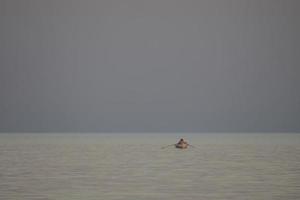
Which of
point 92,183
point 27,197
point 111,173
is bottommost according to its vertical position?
point 27,197

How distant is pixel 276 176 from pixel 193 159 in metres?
2.03

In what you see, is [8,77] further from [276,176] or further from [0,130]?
[276,176]

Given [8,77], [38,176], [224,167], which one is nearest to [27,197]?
[38,176]

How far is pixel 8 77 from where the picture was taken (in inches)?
583

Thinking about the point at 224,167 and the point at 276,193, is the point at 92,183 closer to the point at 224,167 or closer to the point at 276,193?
the point at 276,193

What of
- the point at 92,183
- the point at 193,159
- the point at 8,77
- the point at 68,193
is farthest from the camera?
the point at 8,77

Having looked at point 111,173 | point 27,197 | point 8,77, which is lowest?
point 27,197

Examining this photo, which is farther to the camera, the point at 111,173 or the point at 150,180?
the point at 111,173

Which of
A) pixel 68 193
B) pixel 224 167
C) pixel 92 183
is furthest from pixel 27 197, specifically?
pixel 224 167

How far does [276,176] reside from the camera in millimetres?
4379

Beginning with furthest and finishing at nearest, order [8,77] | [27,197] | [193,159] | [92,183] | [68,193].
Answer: [8,77], [193,159], [92,183], [68,193], [27,197]

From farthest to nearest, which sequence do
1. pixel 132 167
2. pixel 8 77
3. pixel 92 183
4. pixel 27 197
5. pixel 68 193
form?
pixel 8 77
pixel 132 167
pixel 92 183
pixel 68 193
pixel 27 197

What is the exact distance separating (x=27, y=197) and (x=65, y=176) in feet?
3.92

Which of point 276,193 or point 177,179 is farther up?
point 177,179
